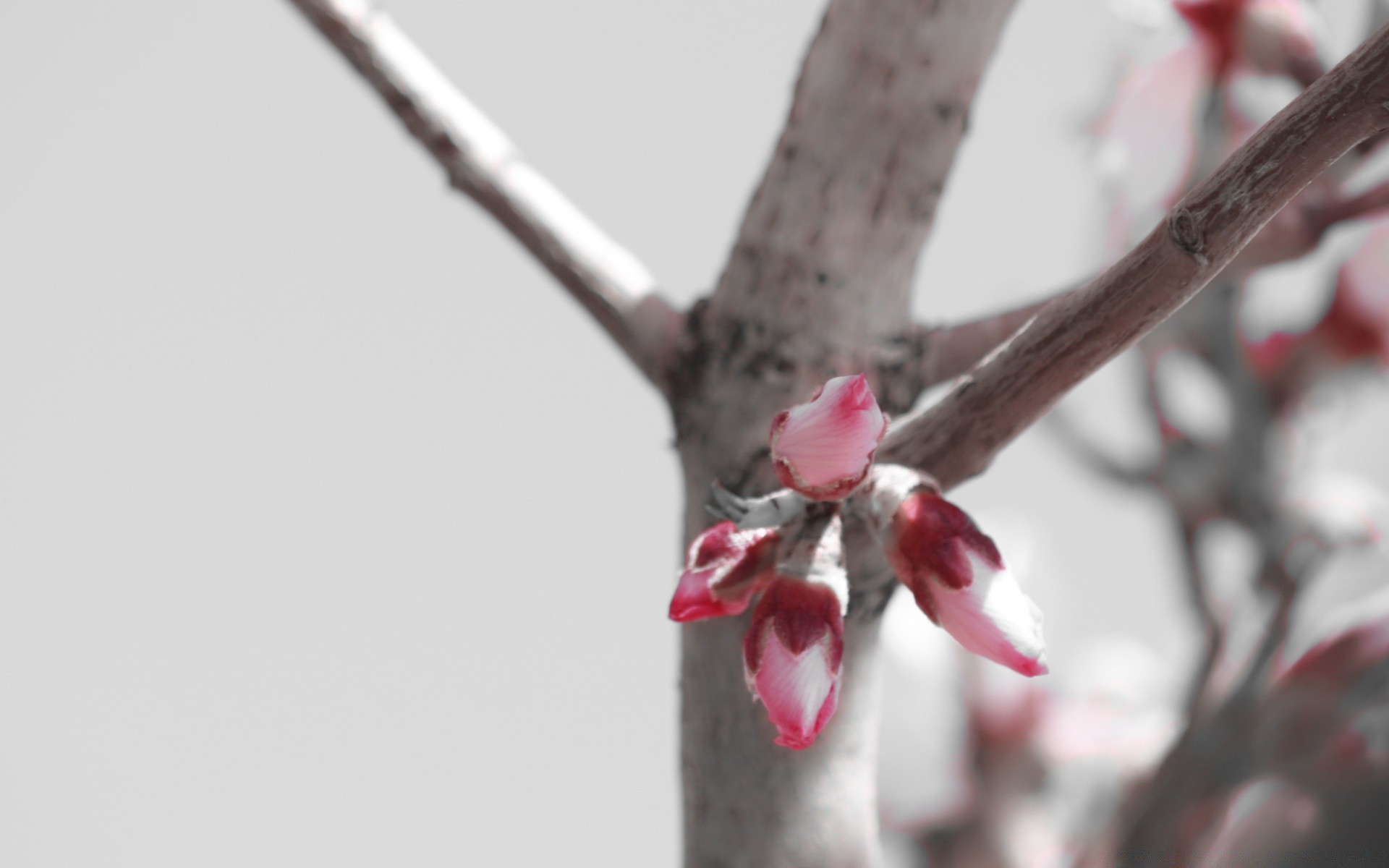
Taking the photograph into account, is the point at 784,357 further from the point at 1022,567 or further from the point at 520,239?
the point at 1022,567

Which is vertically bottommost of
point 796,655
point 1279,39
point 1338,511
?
point 796,655

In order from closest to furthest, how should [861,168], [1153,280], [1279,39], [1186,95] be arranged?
1. [1153,280]
2. [861,168]
3. [1279,39]
4. [1186,95]

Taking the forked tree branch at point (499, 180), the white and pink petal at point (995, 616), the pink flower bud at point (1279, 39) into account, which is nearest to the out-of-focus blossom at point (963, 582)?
the white and pink petal at point (995, 616)

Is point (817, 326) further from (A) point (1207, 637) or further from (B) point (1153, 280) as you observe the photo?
(A) point (1207, 637)

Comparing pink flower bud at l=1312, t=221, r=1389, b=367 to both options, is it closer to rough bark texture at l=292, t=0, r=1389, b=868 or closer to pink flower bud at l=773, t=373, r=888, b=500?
rough bark texture at l=292, t=0, r=1389, b=868

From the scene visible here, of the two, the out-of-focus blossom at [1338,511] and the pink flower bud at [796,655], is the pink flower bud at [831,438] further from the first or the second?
the out-of-focus blossom at [1338,511]

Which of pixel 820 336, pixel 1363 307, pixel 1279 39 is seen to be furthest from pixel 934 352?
pixel 1363 307
